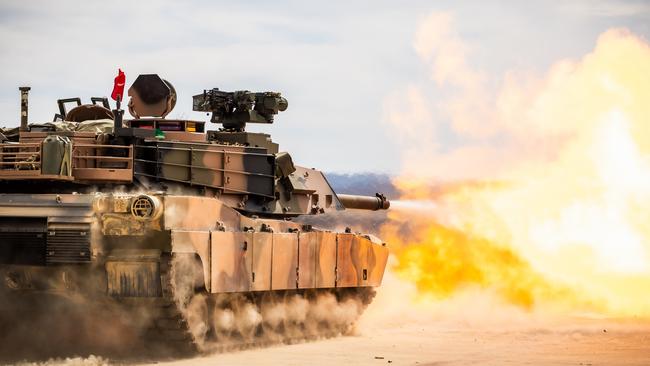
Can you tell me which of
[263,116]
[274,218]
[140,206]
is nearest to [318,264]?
[274,218]

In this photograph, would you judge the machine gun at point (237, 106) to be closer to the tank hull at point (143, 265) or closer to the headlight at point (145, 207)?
the tank hull at point (143, 265)

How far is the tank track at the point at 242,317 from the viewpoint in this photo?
23.2 meters

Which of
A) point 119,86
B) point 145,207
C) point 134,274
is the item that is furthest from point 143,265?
point 119,86

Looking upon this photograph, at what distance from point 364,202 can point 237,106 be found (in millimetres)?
6306

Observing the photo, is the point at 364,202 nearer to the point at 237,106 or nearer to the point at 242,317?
the point at 237,106

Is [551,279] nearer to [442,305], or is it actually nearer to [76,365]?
[442,305]

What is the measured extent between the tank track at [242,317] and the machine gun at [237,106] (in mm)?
3454

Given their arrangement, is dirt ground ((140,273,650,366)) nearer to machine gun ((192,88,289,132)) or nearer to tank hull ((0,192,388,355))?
tank hull ((0,192,388,355))

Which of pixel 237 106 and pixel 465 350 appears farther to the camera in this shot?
pixel 237 106

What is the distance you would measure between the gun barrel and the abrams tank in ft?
13.4

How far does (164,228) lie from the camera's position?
74.0 feet

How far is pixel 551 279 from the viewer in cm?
3628

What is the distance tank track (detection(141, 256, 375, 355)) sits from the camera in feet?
76.3

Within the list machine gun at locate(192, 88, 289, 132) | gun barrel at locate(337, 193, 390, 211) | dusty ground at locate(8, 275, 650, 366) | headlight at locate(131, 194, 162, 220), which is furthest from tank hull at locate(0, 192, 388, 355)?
gun barrel at locate(337, 193, 390, 211)
